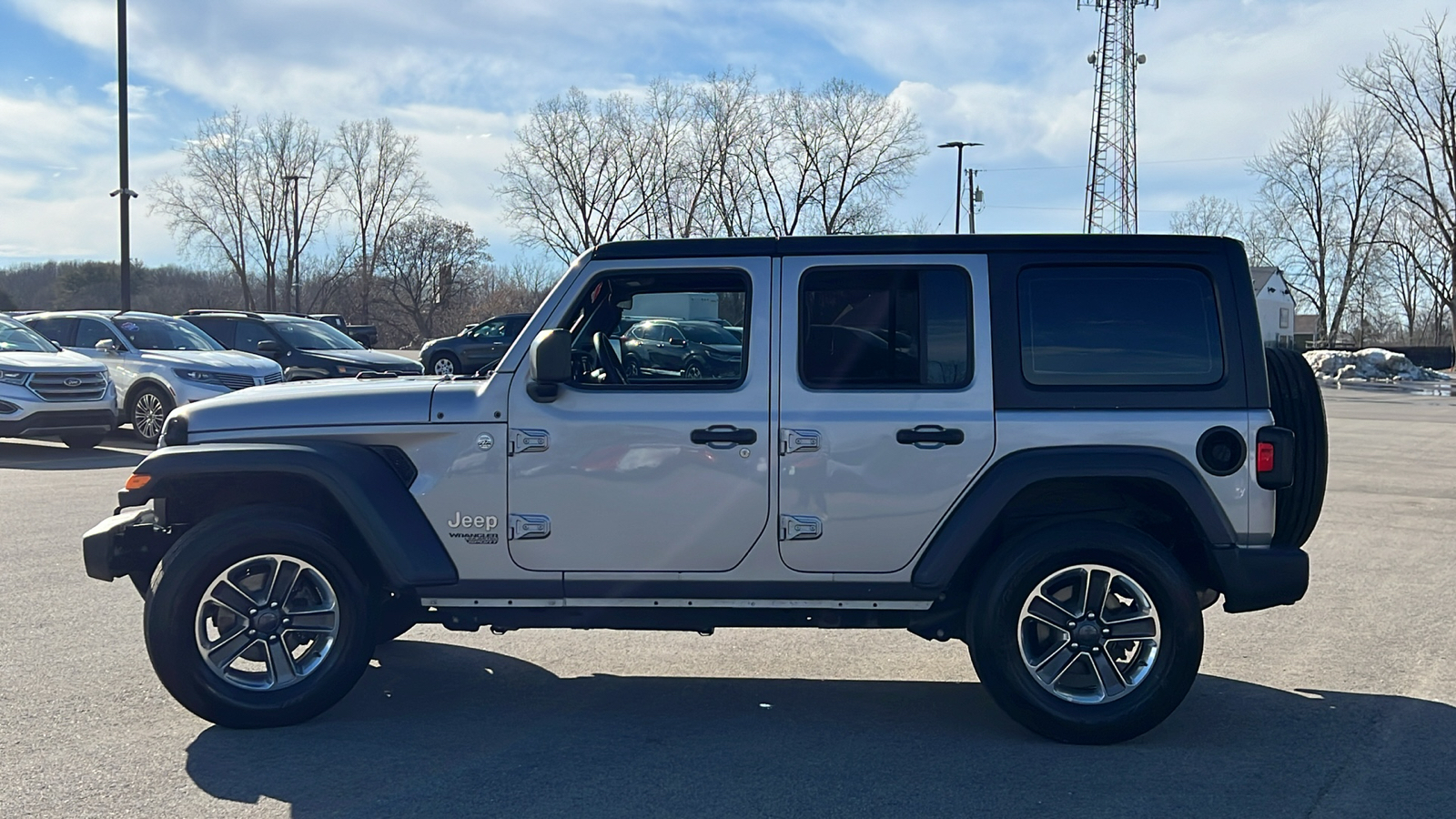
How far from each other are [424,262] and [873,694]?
234 ft

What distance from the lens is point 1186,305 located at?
506 cm

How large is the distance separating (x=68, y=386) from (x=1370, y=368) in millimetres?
43141

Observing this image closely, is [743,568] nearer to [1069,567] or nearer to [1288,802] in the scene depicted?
[1069,567]

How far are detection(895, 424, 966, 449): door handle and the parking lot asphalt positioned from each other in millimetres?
1199

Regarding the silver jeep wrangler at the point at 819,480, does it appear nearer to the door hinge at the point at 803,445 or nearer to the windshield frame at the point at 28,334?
the door hinge at the point at 803,445

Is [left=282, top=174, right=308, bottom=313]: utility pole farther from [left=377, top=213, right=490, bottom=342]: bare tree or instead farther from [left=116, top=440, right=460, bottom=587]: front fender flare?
[left=116, top=440, right=460, bottom=587]: front fender flare

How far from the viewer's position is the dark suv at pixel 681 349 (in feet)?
16.7

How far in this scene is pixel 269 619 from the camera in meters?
5.04

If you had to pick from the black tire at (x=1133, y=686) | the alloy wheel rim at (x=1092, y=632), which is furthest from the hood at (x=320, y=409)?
the alloy wheel rim at (x=1092, y=632)

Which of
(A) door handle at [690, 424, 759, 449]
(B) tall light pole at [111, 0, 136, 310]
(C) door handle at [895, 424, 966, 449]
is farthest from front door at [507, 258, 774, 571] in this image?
(B) tall light pole at [111, 0, 136, 310]

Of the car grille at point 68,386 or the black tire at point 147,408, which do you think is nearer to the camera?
the car grille at point 68,386

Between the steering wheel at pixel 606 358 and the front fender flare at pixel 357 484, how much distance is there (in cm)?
96

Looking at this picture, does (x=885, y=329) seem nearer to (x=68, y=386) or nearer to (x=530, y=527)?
(x=530, y=527)

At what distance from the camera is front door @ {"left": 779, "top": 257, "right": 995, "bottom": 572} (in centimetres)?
494
